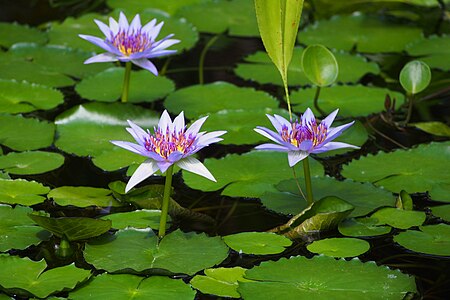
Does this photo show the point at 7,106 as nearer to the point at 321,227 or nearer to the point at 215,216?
the point at 215,216

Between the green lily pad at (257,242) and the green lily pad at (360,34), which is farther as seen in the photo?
the green lily pad at (360,34)

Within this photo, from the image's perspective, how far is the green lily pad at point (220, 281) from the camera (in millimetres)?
1885

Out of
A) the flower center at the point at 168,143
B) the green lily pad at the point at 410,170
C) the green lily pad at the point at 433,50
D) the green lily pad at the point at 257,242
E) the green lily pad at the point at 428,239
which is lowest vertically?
the green lily pad at the point at 257,242

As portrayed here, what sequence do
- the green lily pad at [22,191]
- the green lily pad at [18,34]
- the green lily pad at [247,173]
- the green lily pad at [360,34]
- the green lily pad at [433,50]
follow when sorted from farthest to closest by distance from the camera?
the green lily pad at [360,34] < the green lily pad at [18,34] < the green lily pad at [433,50] < the green lily pad at [247,173] < the green lily pad at [22,191]

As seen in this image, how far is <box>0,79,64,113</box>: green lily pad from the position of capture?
9.61ft

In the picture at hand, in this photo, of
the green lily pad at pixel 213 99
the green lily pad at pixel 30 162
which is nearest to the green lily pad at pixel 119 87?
the green lily pad at pixel 213 99

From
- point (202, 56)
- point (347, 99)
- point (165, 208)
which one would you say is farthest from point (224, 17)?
point (165, 208)

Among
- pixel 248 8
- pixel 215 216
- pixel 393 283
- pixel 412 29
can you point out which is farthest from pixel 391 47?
pixel 393 283

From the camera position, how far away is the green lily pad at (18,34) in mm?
3521

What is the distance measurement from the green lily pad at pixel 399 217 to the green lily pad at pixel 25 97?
1.29m

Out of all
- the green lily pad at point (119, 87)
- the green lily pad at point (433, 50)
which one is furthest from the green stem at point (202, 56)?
the green lily pad at point (433, 50)

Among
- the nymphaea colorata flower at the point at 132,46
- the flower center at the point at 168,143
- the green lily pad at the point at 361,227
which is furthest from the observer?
the nymphaea colorata flower at the point at 132,46

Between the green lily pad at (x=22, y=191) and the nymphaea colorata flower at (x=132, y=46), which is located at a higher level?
the nymphaea colorata flower at (x=132, y=46)

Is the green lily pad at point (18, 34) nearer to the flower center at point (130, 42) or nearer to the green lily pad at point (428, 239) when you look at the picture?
the flower center at point (130, 42)
